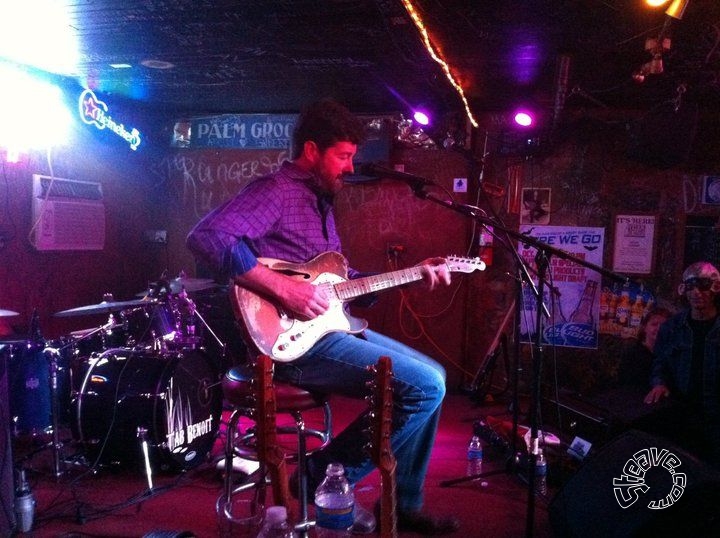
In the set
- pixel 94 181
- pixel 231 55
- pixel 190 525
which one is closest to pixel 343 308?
pixel 190 525

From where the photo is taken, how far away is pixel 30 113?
16.0ft

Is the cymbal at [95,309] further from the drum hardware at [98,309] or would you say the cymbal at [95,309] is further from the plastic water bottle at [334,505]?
the plastic water bottle at [334,505]

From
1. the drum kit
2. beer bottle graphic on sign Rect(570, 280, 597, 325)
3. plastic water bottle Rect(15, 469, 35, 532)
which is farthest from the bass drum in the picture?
beer bottle graphic on sign Rect(570, 280, 597, 325)

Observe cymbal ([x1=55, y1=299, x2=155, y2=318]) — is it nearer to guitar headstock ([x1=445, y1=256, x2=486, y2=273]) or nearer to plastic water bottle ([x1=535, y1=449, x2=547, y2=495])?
guitar headstock ([x1=445, y1=256, x2=486, y2=273])

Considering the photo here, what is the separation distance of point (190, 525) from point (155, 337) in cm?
130

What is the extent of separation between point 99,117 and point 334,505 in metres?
4.94

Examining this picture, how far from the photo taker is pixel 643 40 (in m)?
3.78

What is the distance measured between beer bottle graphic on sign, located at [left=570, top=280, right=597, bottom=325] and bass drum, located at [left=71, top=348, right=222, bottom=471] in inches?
153

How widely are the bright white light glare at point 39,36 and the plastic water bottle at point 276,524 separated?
11.0ft

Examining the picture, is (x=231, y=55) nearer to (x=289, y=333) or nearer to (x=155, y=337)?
(x=155, y=337)

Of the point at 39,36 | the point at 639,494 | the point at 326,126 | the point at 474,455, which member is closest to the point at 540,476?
the point at 474,455

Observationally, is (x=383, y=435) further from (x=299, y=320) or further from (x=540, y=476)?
(x=540, y=476)

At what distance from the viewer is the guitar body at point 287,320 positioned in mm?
2373

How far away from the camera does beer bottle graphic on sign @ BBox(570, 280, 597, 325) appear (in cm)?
552
